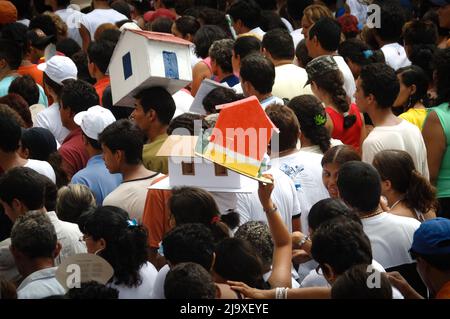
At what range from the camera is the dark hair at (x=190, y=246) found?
4633mm

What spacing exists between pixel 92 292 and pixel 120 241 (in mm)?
638

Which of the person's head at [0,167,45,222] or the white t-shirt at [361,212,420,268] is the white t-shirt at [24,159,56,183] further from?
the white t-shirt at [361,212,420,268]

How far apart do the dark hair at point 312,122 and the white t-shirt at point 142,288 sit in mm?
1875

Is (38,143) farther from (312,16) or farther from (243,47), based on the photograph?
(312,16)

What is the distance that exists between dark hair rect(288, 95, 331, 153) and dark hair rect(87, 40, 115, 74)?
2.45 meters

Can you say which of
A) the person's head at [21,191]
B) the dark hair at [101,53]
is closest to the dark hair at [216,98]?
the person's head at [21,191]

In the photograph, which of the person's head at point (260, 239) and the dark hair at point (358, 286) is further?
the person's head at point (260, 239)

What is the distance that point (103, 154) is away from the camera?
21.0 feet

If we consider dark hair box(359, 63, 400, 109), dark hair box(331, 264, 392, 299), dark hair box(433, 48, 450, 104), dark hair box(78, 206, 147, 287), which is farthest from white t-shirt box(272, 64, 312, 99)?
dark hair box(331, 264, 392, 299)

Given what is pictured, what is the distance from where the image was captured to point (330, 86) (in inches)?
281

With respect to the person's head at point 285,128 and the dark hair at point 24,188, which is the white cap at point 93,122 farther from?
the person's head at point 285,128

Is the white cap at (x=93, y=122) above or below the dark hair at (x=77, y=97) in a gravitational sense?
above

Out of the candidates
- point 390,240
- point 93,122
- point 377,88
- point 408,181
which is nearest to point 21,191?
point 93,122
